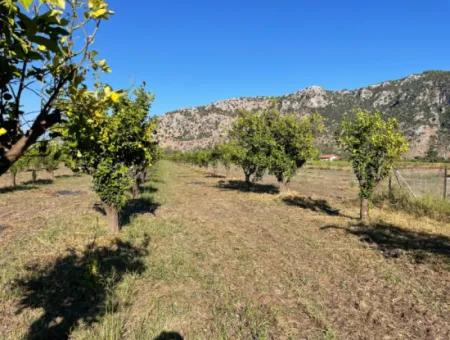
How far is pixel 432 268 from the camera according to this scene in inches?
377

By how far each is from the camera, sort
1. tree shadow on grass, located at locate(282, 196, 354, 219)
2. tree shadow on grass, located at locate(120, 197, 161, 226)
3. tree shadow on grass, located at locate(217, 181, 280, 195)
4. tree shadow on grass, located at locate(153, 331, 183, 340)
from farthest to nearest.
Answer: tree shadow on grass, located at locate(217, 181, 280, 195)
tree shadow on grass, located at locate(282, 196, 354, 219)
tree shadow on grass, located at locate(120, 197, 161, 226)
tree shadow on grass, located at locate(153, 331, 183, 340)

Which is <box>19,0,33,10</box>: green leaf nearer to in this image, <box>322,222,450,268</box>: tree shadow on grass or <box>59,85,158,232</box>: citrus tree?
<box>59,85,158,232</box>: citrus tree

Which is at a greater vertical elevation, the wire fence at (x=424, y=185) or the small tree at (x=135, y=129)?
the small tree at (x=135, y=129)

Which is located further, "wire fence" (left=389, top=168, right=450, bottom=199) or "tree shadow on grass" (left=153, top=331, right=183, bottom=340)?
"wire fence" (left=389, top=168, right=450, bottom=199)

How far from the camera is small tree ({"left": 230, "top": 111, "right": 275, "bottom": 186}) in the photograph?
24.8 metres

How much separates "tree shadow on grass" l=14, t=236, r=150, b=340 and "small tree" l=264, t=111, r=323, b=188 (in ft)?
48.3

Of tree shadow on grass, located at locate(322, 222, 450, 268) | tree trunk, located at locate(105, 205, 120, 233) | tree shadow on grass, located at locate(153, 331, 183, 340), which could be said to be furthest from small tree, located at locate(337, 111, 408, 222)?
tree shadow on grass, located at locate(153, 331, 183, 340)

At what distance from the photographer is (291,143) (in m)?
24.2

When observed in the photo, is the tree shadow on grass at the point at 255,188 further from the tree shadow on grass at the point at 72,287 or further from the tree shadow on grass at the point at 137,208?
the tree shadow on grass at the point at 72,287

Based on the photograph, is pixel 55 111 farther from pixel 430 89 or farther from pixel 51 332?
pixel 430 89

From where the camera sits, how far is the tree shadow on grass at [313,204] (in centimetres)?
1877

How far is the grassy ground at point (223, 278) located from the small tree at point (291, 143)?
827cm

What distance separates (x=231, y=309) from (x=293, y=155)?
18.5m

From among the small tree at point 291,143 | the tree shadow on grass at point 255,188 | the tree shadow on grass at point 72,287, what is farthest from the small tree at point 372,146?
the tree shadow on grass at point 255,188
